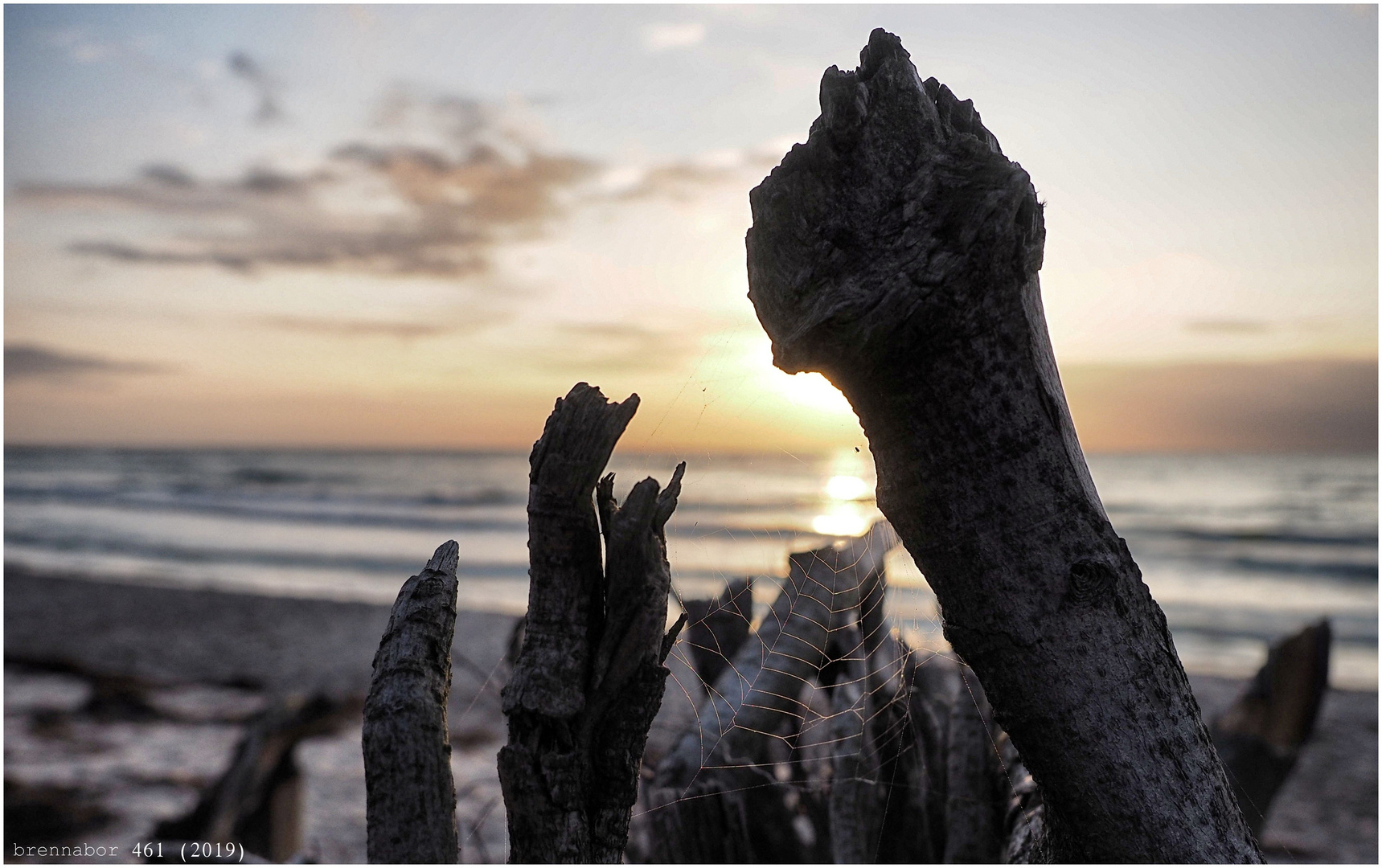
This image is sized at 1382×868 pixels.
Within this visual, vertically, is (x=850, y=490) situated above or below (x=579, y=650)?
above

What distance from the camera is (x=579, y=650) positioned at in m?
1.26

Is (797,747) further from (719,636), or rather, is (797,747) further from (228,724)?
(228,724)

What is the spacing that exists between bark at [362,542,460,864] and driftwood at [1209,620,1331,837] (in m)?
4.03

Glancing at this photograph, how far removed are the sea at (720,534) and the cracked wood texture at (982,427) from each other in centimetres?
55

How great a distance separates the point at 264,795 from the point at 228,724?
370 cm

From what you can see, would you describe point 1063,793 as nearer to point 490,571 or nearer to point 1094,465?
point 490,571

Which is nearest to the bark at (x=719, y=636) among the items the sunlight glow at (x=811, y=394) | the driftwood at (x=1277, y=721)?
the sunlight glow at (x=811, y=394)

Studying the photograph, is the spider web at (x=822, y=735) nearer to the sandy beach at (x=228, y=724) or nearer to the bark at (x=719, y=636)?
the bark at (x=719, y=636)

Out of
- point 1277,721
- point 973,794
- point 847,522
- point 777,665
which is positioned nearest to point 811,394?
point 777,665

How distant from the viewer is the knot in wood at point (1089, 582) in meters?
1.38

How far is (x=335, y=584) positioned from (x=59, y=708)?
9.43 metres

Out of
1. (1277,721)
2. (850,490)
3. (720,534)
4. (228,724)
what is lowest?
(228,724)

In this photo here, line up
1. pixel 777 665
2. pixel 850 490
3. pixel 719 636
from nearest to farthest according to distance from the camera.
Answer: pixel 850 490 → pixel 777 665 → pixel 719 636

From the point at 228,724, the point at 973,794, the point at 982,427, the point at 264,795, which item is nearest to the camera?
the point at 982,427
